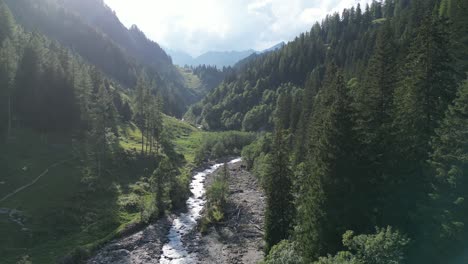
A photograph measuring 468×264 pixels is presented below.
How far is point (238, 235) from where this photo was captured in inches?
2261

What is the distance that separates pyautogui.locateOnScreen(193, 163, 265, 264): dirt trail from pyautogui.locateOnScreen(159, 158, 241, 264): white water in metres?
2.36

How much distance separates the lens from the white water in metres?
Answer: 50.2

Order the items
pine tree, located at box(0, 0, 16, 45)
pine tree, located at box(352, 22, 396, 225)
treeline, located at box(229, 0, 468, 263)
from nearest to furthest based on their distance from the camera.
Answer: treeline, located at box(229, 0, 468, 263) < pine tree, located at box(352, 22, 396, 225) < pine tree, located at box(0, 0, 16, 45)

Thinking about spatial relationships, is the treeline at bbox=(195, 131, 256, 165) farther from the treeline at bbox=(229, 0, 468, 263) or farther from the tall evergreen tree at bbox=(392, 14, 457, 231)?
the tall evergreen tree at bbox=(392, 14, 457, 231)

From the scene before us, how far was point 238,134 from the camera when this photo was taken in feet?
487

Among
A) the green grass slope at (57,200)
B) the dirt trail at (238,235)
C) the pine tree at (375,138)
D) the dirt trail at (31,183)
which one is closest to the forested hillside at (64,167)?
the dirt trail at (31,183)

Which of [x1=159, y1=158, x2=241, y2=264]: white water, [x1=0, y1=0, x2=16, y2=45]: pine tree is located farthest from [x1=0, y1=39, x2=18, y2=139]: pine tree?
[x1=159, y1=158, x2=241, y2=264]: white water

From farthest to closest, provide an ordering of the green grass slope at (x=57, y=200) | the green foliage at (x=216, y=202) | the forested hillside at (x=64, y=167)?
the green foliage at (x=216, y=202)
the forested hillside at (x=64, y=167)
the green grass slope at (x=57, y=200)

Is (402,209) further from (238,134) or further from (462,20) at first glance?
(238,134)

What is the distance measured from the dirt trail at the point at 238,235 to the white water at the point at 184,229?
236cm

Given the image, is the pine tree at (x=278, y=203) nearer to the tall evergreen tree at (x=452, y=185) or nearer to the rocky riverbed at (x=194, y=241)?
the rocky riverbed at (x=194, y=241)

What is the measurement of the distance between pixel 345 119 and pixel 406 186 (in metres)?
8.63

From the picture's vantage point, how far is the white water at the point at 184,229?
50219 millimetres

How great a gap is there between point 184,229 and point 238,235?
10518 mm
